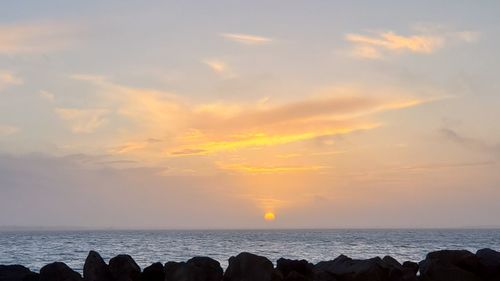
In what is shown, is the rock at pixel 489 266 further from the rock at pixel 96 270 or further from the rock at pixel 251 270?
the rock at pixel 96 270

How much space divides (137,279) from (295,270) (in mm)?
5430

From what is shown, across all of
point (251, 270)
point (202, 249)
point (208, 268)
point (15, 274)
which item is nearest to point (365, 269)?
point (251, 270)

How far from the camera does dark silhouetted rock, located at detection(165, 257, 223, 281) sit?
68.9 ft

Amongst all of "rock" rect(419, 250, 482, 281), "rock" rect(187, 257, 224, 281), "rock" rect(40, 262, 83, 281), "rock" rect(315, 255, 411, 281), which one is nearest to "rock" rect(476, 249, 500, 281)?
"rock" rect(419, 250, 482, 281)

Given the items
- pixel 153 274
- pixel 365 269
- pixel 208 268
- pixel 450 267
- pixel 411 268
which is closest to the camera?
pixel 365 269

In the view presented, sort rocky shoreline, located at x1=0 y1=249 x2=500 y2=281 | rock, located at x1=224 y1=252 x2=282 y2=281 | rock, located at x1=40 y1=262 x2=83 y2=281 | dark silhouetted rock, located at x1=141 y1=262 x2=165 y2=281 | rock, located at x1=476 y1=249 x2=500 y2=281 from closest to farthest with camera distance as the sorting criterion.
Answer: rock, located at x1=224 y1=252 x2=282 y2=281 < rocky shoreline, located at x1=0 y1=249 x2=500 y2=281 < rock, located at x1=40 y1=262 x2=83 y2=281 < rock, located at x1=476 y1=249 x2=500 y2=281 < dark silhouetted rock, located at x1=141 y1=262 x2=165 y2=281

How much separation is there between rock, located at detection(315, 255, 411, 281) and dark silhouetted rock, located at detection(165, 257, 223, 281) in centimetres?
375

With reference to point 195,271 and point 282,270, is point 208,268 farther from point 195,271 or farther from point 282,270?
point 282,270

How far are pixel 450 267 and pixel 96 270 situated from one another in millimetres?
11688

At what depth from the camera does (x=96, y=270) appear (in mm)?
22938

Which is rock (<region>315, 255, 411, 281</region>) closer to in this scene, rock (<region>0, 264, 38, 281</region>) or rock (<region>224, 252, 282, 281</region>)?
rock (<region>224, 252, 282, 281</region>)

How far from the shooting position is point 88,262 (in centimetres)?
2345

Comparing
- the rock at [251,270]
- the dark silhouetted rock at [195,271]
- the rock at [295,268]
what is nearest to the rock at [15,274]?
the dark silhouetted rock at [195,271]

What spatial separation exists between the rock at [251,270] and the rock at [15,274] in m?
6.77
